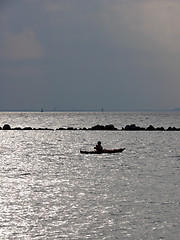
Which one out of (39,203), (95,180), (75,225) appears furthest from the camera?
(95,180)

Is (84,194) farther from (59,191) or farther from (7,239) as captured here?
(7,239)

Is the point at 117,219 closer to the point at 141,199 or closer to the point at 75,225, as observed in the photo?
the point at 75,225

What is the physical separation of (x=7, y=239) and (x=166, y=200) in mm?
11306

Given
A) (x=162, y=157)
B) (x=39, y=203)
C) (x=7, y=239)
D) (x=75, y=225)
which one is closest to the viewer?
(x=7, y=239)

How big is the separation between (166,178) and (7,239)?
66.1ft

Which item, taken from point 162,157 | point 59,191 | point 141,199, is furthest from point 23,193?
point 162,157

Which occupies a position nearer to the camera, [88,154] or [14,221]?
[14,221]

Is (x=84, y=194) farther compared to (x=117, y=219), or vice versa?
(x=84, y=194)

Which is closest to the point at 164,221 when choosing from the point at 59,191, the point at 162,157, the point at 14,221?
the point at 14,221

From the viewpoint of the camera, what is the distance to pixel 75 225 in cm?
2280

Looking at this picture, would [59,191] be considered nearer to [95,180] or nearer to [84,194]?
[84,194]

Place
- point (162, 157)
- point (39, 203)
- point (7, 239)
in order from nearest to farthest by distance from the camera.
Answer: point (7, 239) → point (39, 203) → point (162, 157)

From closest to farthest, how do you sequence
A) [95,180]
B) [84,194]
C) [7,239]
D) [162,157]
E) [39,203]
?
[7,239]
[39,203]
[84,194]
[95,180]
[162,157]

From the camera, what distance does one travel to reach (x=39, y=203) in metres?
27.4
